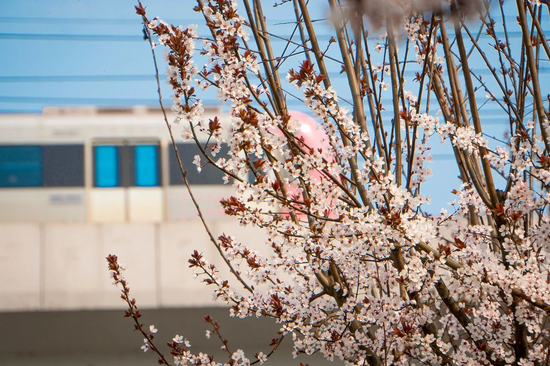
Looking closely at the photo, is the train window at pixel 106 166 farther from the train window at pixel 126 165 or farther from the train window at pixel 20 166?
the train window at pixel 20 166

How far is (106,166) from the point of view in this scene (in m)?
11.0

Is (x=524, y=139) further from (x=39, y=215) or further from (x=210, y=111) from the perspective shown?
(x=39, y=215)

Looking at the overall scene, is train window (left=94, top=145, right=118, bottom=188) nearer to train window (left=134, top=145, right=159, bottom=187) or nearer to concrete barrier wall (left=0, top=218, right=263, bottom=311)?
train window (left=134, top=145, right=159, bottom=187)

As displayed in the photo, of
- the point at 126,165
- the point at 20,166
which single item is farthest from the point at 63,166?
the point at 126,165

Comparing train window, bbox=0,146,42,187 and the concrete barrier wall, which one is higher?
train window, bbox=0,146,42,187

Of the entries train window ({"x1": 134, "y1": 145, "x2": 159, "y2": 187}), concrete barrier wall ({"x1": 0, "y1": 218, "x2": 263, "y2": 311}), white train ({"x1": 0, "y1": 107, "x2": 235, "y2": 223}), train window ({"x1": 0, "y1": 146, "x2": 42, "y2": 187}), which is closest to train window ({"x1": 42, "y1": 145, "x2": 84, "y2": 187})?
white train ({"x1": 0, "y1": 107, "x2": 235, "y2": 223})

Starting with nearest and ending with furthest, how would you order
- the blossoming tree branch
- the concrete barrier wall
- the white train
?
the blossoming tree branch
the concrete barrier wall
the white train

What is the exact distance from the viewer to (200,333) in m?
8.91

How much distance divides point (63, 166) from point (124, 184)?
3.60ft

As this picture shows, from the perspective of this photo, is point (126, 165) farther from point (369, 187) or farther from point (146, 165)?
point (369, 187)

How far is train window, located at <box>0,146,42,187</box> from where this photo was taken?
1062cm

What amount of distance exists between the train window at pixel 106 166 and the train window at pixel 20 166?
964mm

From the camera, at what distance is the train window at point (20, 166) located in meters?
10.6

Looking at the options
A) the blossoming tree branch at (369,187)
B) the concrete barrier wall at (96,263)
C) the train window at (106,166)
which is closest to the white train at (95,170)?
the train window at (106,166)
